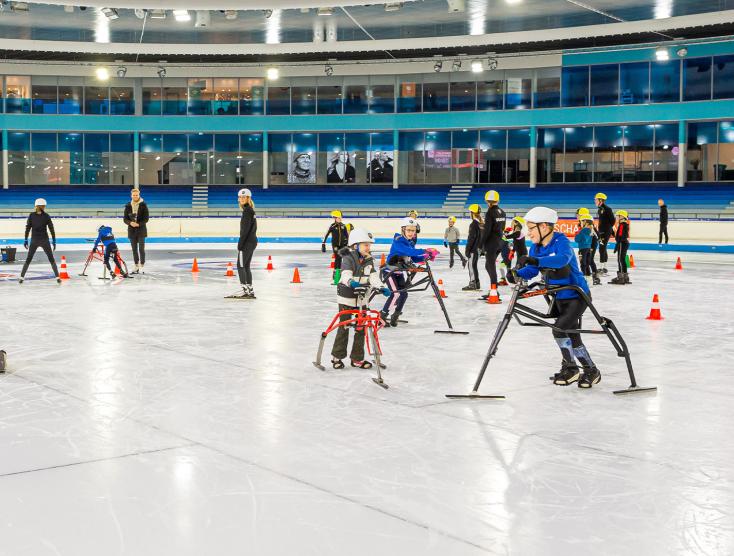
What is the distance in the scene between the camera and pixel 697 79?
151 ft

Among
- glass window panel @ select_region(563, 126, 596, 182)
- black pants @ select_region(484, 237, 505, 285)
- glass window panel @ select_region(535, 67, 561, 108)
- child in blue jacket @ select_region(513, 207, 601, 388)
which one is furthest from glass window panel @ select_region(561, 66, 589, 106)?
child in blue jacket @ select_region(513, 207, 601, 388)

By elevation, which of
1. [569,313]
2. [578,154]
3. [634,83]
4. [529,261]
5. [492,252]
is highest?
[634,83]

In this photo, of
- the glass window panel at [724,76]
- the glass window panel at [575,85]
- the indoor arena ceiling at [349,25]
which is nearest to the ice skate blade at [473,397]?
the indoor arena ceiling at [349,25]

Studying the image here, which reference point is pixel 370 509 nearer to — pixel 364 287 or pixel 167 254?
pixel 364 287

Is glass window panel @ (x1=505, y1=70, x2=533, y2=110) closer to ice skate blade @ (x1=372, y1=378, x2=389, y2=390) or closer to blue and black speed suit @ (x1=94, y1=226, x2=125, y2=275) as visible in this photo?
blue and black speed suit @ (x1=94, y1=226, x2=125, y2=275)

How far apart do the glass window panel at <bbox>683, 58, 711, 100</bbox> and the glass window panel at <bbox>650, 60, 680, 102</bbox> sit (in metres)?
0.41

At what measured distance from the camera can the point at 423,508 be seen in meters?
4.86

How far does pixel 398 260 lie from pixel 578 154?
128 feet

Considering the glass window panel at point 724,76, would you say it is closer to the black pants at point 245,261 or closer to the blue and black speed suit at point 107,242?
the blue and black speed suit at point 107,242

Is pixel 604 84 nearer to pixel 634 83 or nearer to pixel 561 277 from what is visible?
pixel 634 83

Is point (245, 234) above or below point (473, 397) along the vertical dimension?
above

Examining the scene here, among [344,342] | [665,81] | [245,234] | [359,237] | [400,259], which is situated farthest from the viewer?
[665,81]

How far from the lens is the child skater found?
8922 mm

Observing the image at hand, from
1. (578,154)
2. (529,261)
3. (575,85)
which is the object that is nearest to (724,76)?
(575,85)
